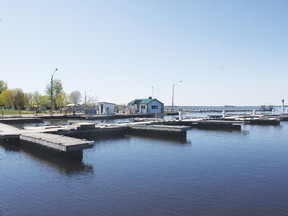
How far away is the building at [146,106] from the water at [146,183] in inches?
2293

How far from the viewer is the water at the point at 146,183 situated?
1192 centimetres

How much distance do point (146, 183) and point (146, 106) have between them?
68046 millimetres

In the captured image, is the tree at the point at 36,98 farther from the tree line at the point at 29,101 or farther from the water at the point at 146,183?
the water at the point at 146,183

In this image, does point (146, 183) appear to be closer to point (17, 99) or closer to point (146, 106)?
point (146, 106)

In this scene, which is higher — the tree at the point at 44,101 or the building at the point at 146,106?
the tree at the point at 44,101

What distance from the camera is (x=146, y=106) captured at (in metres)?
83.3

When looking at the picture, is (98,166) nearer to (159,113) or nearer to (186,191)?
(186,191)

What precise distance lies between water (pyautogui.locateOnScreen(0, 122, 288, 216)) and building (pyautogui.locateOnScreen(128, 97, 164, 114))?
5824cm

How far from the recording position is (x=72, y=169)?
18.7 m

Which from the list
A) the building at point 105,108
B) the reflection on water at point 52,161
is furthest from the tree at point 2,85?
the reflection on water at point 52,161

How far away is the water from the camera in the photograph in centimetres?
1192

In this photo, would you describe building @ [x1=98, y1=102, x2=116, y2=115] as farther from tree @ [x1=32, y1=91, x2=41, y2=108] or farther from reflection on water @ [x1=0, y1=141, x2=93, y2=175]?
tree @ [x1=32, y1=91, x2=41, y2=108]

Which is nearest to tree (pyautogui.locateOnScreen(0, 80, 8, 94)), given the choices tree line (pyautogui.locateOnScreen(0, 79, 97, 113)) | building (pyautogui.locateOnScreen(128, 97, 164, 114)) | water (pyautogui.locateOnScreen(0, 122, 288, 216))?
tree line (pyautogui.locateOnScreen(0, 79, 97, 113))

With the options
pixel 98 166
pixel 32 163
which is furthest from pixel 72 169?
pixel 32 163
